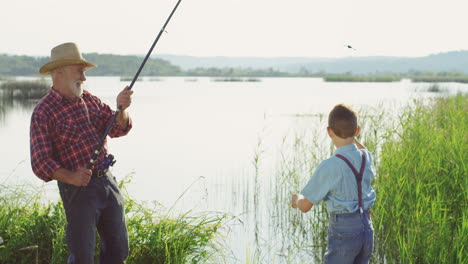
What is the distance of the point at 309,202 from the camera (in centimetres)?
272

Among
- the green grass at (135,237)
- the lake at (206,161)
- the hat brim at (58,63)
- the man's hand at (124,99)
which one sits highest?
the hat brim at (58,63)

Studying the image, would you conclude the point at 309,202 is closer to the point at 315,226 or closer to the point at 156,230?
the point at 156,230

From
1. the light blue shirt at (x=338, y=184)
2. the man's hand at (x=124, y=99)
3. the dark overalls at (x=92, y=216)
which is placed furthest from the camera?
the man's hand at (x=124, y=99)

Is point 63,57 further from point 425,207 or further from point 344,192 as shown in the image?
point 425,207

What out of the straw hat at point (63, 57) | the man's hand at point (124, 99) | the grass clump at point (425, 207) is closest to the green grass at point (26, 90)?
the grass clump at point (425, 207)

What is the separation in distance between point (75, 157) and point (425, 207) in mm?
2917

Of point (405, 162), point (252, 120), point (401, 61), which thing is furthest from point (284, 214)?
point (401, 61)

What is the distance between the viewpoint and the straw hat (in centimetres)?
298

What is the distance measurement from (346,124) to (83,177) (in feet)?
4.53

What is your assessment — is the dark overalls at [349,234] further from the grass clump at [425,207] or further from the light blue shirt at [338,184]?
the grass clump at [425,207]

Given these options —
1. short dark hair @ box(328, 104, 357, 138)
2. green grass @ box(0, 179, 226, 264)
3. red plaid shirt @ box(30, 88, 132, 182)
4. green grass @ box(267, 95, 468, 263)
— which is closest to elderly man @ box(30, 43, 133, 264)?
red plaid shirt @ box(30, 88, 132, 182)

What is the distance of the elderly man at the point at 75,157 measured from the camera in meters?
2.84

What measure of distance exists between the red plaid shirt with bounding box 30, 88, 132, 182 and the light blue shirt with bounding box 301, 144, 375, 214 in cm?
121

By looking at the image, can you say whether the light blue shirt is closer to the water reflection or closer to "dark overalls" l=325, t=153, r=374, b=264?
"dark overalls" l=325, t=153, r=374, b=264
